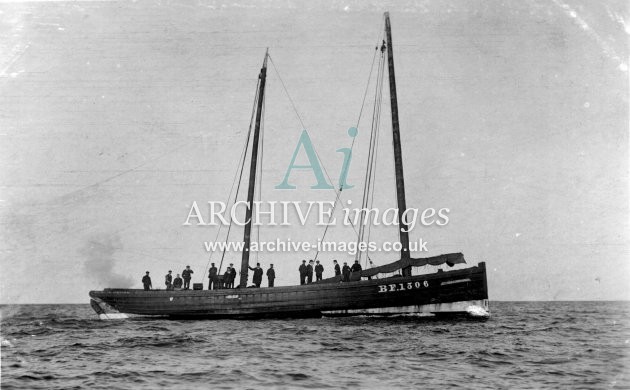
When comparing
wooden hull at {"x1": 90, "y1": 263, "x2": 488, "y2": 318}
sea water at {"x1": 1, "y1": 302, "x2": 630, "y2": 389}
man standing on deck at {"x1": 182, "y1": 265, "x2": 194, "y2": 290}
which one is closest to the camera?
sea water at {"x1": 1, "y1": 302, "x2": 630, "y2": 389}

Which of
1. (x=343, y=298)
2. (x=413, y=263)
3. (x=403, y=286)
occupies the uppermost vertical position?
(x=413, y=263)

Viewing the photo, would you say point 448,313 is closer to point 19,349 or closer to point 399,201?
point 399,201

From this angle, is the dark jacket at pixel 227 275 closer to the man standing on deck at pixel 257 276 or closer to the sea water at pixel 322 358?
the man standing on deck at pixel 257 276

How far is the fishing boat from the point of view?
24.8m

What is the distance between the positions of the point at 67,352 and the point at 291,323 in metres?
10.1

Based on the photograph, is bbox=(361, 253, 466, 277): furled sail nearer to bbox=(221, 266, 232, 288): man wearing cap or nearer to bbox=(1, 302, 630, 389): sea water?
bbox=(1, 302, 630, 389): sea water

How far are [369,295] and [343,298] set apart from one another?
119cm

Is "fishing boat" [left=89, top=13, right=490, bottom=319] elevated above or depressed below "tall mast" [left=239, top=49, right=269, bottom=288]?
below

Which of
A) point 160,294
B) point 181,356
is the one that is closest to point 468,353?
point 181,356

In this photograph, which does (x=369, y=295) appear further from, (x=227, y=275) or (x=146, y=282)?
(x=146, y=282)

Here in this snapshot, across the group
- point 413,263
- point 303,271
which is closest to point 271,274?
point 303,271

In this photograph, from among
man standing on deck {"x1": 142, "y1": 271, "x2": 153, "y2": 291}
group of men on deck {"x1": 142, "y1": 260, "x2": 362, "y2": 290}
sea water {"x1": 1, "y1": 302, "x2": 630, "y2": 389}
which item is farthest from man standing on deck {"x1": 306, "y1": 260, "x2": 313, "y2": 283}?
man standing on deck {"x1": 142, "y1": 271, "x2": 153, "y2": 291}

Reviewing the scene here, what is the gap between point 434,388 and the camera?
11.0 metres

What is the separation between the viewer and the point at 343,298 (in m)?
25.7
